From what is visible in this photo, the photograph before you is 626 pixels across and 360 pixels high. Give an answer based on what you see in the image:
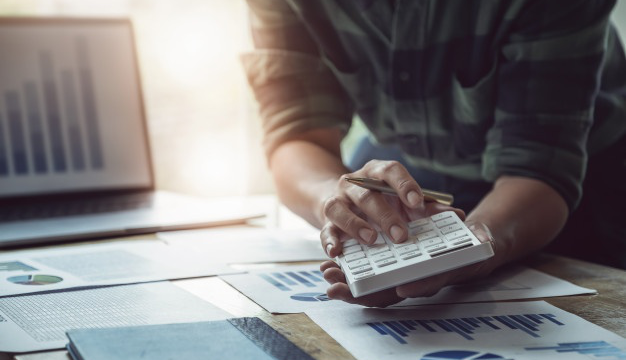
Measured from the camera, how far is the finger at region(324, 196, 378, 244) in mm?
608

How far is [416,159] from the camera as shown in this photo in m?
1.07

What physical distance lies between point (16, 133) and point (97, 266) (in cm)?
60

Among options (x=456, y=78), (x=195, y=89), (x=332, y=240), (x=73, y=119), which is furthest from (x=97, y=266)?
(x=195, y=89)

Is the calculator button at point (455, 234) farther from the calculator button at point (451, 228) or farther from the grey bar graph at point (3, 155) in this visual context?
the grey bar graph at point (3, 155)

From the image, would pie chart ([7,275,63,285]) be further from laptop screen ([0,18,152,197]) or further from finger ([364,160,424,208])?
laptop screen ([0,18,152,197])

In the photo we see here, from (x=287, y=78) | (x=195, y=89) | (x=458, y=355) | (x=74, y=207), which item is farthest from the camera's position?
(x=195, y=89)

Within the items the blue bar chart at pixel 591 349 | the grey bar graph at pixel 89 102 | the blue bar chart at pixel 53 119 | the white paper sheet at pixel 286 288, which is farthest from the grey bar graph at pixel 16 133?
the blue bar chart at pixel 591 349

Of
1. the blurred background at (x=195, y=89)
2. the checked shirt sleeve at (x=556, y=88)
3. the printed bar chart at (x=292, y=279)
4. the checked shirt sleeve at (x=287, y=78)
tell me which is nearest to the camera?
the printed bar chart at (x=292, y=279)

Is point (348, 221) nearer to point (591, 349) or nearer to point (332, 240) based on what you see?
point (332, 240)

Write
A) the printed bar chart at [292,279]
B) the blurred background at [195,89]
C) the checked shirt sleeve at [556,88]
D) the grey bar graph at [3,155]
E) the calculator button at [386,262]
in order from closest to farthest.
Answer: the calculator button at [386,262] < the printed bar chart at [292,279] < the checked shirt sleeve at [556,88] < the grey bar graph at [3,155] < the blurred background at [195,89]

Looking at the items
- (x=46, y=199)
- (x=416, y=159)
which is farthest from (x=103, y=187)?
(x=416, y=159)

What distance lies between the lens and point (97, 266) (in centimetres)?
75

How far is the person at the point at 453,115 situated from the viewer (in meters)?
0.70

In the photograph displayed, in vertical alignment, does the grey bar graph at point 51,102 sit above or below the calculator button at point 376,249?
above
